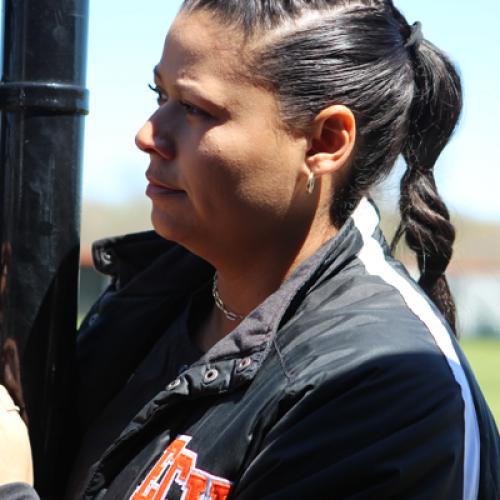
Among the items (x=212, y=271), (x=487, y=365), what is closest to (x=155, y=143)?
(x=212, y=271)

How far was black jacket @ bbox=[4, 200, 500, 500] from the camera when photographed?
1.77 metres

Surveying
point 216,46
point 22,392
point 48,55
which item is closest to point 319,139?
point 216,46

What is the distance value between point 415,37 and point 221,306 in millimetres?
759

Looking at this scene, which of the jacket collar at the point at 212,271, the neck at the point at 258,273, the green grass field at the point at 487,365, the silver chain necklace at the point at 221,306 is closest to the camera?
the jacket collar at the point at 212,271

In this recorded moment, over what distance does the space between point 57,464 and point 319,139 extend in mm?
927

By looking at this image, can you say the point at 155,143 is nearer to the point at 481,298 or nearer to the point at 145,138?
the point at 145,138

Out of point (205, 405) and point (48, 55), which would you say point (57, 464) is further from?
point (48, 55)

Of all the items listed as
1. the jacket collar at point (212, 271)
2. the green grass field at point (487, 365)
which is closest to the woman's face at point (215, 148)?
the jacket collar at point (212, 271)

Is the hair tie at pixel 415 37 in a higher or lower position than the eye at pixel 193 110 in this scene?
higher

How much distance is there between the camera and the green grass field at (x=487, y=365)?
16.6m

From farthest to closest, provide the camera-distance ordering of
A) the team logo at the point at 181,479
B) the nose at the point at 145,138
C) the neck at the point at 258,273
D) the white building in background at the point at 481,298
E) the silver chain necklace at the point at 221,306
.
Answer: the white building in background at the point at 481,298
the silver chain necklace at the point at 221,306
the neck at the point at 258,273
the nose at the point at 145,138
the team logo at the point at 181,479

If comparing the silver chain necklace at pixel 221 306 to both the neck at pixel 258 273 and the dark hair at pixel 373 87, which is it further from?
the dark hair at pixel 373 87

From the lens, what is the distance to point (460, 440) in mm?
1814

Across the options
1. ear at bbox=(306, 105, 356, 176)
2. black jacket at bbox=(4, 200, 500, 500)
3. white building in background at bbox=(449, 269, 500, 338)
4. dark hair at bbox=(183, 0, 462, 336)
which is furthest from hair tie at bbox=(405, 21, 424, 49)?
white building in background at bbox=(449, 269, 500, 338)
